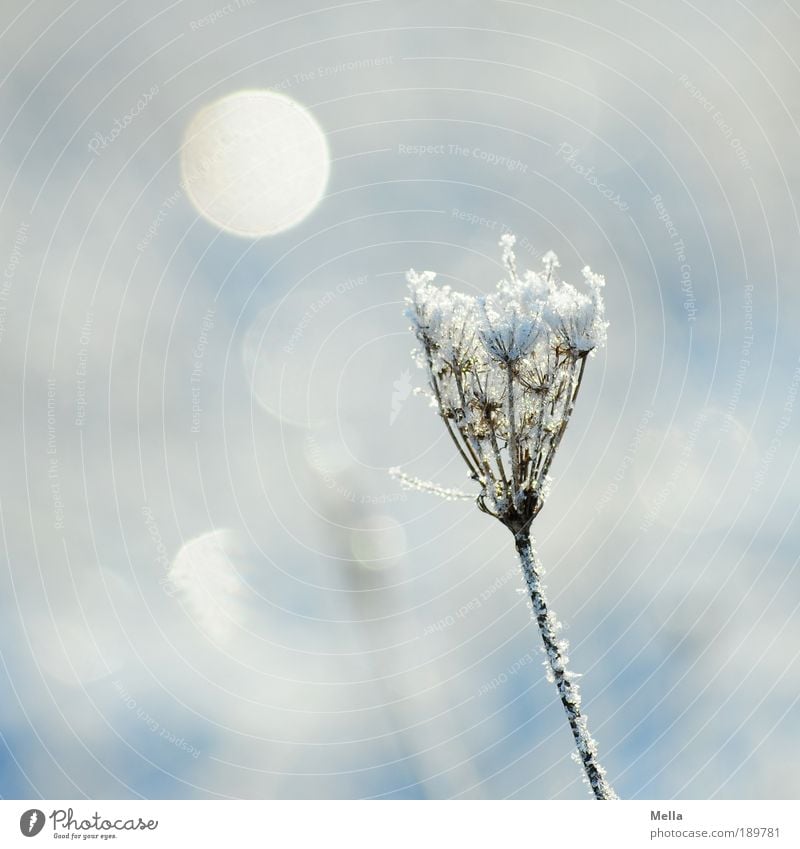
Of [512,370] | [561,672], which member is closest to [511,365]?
[512,370]

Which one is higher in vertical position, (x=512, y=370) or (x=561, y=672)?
(x=512, y=370)

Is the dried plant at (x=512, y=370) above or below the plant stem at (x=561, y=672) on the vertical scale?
above

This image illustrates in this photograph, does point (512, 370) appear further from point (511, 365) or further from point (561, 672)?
point (561, 672)
